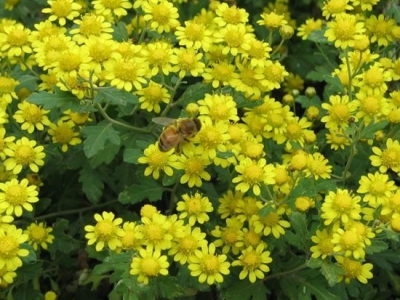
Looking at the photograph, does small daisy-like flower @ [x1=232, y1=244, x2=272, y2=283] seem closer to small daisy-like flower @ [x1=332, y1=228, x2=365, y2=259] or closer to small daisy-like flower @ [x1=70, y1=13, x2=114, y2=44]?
small daisy-like flower @ [x1=332, y1=228, x2=365, y2=259]

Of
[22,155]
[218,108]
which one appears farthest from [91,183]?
[218,108]

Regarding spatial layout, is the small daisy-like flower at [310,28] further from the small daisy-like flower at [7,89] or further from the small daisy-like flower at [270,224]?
the small daisy-like flower at [7,89]

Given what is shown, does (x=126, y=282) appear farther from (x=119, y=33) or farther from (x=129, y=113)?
(x=119, y=33)

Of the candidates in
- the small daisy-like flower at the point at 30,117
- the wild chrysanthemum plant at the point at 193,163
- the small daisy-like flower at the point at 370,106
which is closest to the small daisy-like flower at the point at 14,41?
the wild chrysanthemum plant at the point at 193,163

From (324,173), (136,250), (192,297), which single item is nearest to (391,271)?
(324,173)

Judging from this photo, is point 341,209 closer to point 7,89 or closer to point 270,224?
point 270,224

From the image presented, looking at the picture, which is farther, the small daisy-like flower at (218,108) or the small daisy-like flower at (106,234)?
the small daisy-like flower at (218,108)

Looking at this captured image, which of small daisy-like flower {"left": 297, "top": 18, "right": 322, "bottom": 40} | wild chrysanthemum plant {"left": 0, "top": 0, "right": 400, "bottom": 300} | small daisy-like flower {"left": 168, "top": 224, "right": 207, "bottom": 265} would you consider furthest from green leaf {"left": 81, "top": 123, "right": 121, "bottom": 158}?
small daisy-like flower {"left": 297, "top": 18, "right": 322, "bottom": 40}
